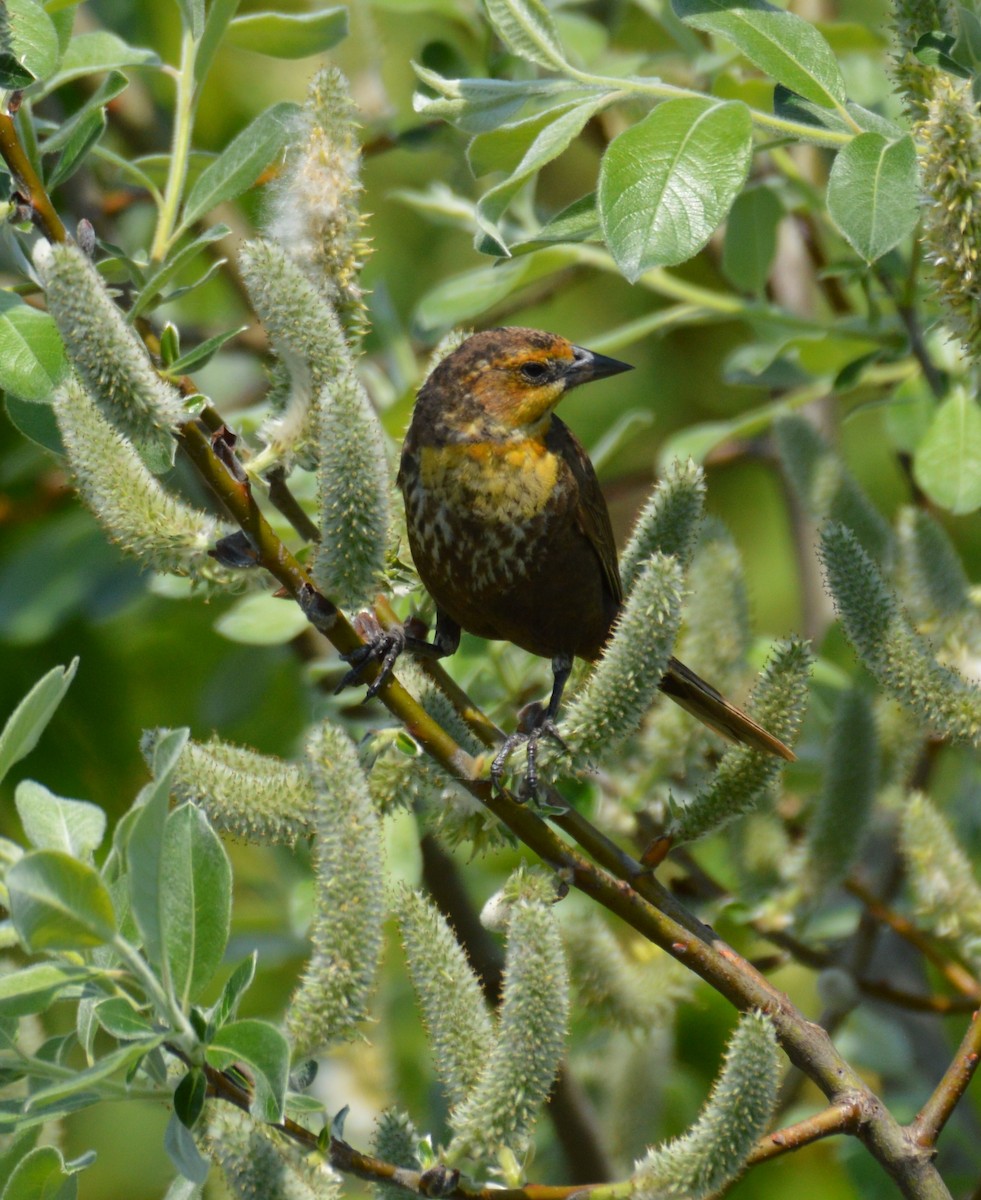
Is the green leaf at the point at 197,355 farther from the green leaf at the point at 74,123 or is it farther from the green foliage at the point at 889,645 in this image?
the green foliage at the point at 889,645

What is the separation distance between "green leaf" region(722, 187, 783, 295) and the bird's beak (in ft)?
1.46

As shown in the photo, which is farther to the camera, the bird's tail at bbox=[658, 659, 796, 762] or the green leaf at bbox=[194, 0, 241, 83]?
the bird's tail at bbox=[658, 659, 796, 762]

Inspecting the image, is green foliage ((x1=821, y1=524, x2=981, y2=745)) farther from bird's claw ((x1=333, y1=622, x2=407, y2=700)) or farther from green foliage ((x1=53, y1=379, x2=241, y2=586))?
green foliage ((x1=53, y1=379, x2=241, y2=586))

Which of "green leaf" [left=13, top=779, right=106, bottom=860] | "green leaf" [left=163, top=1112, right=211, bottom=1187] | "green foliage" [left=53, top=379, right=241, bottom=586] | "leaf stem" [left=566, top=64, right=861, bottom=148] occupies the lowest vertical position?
"green leaf" [left=163, top=1112, right=211, bottom=1187]

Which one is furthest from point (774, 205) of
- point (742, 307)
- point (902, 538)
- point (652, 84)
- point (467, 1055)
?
point (467, 1055)

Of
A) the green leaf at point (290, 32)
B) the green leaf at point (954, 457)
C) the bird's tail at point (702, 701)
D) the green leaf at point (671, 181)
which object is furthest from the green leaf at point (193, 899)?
the green leaf at point (954, 457)

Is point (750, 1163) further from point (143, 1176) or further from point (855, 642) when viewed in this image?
point (143, 1176)

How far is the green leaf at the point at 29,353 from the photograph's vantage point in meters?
1.86

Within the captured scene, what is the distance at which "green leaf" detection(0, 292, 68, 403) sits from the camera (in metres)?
1.86

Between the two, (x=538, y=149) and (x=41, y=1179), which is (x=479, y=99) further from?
(x=41, y=1179)

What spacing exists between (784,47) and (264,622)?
137 cm

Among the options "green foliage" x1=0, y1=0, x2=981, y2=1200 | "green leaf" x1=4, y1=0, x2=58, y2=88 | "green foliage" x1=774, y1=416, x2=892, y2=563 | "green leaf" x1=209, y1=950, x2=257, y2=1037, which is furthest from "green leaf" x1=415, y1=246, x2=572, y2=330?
"green leaf" x1=209, y1=950, x2=257, y2=1037

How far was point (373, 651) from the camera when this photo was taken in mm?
1845

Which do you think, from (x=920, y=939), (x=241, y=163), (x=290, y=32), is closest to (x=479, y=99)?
(x=241, y=163)
